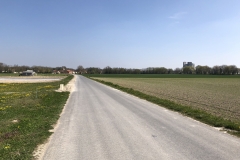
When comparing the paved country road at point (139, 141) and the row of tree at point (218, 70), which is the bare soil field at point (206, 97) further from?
the row of tree at point (218, 70)

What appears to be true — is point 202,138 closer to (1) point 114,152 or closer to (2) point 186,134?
(2) point 186,134

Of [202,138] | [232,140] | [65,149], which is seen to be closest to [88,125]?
[65,149]

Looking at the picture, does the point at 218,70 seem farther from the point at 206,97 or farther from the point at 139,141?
the point at 139,141

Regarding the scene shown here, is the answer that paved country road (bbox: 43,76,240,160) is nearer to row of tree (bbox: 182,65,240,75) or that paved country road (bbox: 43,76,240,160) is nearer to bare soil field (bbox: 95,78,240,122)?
bare soil field (bbox: 95,78,240,122)

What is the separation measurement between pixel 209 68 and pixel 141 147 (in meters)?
193

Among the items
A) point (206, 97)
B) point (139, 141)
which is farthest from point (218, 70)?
point (139, 141)

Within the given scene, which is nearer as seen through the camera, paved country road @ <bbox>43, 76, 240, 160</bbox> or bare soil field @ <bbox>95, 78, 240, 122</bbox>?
paved country road @ <bbox>43, 76, 240, 160</bbox>

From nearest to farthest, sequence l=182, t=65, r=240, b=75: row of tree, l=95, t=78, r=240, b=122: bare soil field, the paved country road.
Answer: the paved country road, l=95, t=78, r=240, b=122: bare soil field, l=182, t=65, r=240, b=75: row of tree

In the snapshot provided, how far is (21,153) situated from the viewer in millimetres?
5934

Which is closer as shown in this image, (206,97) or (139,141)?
(139,141)

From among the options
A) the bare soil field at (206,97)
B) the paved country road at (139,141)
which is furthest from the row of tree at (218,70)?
the paved country road at (139,141)

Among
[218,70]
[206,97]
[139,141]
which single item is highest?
[218,70]

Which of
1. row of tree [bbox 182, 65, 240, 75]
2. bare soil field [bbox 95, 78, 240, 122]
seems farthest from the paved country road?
row of tree [bbox 182, 65, 240, 75]

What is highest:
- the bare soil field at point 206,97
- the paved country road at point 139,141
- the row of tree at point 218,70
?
the row of tree at point 218,70
